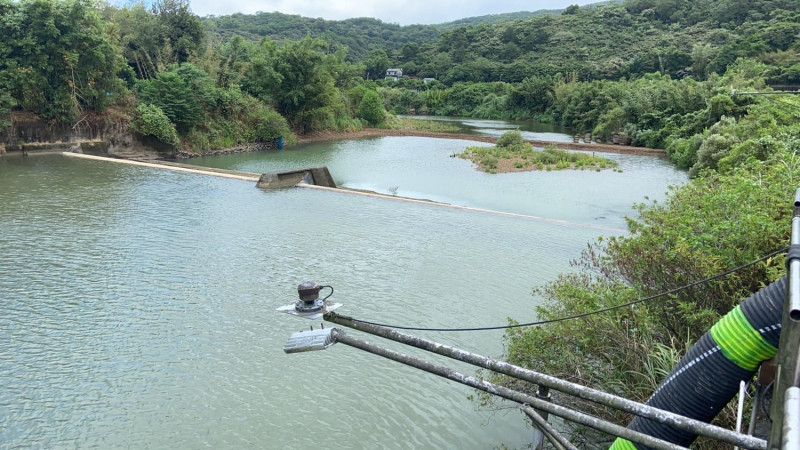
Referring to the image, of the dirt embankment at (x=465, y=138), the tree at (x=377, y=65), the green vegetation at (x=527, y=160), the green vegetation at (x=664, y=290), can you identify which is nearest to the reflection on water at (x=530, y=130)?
the dirt embankment at (x=465, y=138)

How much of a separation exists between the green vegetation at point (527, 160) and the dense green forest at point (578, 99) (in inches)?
136

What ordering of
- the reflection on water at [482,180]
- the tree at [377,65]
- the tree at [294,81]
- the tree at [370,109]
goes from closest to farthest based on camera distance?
the reflection on water at [482,180]
the tree at [294,81]
the tree at [370,109]
the tree at [377,65]

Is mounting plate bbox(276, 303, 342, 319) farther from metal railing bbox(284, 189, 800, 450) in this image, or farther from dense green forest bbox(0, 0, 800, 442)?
dense green forest bbox(0, 0, 800, 442)

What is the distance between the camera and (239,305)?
270 inches

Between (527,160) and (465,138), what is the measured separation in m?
10.9

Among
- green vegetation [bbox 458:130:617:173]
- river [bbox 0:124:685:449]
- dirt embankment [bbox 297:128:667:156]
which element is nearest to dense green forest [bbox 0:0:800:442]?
dirt embankment [bbox 297:128:667:156]

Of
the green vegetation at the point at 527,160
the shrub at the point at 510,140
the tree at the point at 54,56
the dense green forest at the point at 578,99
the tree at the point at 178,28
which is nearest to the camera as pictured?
the dense green forest at the point at 578,99

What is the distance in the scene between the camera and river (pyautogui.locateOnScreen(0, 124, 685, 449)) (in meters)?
4.64

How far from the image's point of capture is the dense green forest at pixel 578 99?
3.97 m

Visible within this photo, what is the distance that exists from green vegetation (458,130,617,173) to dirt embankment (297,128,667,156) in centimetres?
417

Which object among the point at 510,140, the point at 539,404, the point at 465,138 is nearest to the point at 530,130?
the point at 465,138

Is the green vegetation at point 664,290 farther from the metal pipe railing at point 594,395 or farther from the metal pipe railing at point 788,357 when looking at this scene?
the metal pipe railing at point 788,357

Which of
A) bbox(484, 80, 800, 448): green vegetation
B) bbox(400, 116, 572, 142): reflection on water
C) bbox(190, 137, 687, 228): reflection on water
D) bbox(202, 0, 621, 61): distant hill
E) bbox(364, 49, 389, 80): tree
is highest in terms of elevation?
bbox(202, 0, 621, 61): distant hill

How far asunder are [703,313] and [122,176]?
620 inches
